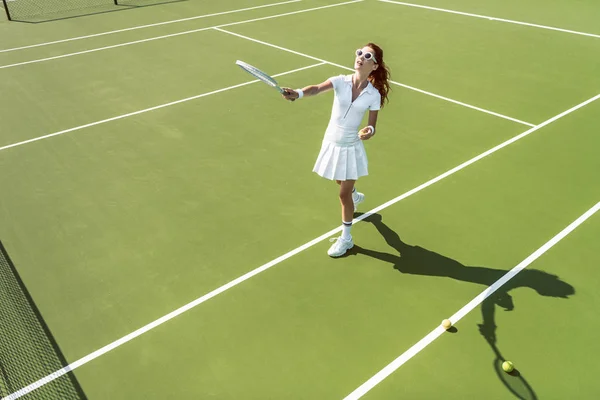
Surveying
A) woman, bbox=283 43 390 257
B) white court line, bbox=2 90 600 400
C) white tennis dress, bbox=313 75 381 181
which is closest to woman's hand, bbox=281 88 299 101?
woman, bbox=283 43 390 257

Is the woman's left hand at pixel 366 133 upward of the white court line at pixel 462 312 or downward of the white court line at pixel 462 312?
upward

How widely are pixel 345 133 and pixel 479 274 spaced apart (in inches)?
87.5

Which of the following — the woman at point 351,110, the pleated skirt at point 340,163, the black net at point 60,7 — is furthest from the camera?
the black net at point 60,7

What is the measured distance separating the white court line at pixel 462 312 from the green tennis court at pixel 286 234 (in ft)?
0.06

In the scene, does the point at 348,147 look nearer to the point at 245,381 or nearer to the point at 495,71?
the point at 245,381

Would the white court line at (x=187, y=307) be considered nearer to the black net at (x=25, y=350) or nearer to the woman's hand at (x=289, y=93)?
the black net at (x=25, y=350)

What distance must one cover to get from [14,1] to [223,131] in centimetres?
1441

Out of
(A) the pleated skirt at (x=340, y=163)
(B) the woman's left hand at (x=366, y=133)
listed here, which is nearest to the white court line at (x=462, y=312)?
(A) the pleated skirt at (x=340, y=163)

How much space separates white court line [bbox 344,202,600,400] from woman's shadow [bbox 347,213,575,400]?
6 centimetres

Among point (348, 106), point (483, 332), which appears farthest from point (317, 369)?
point (348, 106)

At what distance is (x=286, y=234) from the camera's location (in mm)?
6680

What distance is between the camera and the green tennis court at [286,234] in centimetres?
490

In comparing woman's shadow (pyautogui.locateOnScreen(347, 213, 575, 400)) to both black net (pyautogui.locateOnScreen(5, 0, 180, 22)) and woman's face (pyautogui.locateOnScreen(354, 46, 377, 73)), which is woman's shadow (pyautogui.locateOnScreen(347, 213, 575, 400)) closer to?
woman's face (pyautogui.locateOnScreen(354, 46, 377, 73))

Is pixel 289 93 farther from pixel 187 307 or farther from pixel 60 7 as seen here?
pixel 60 7
